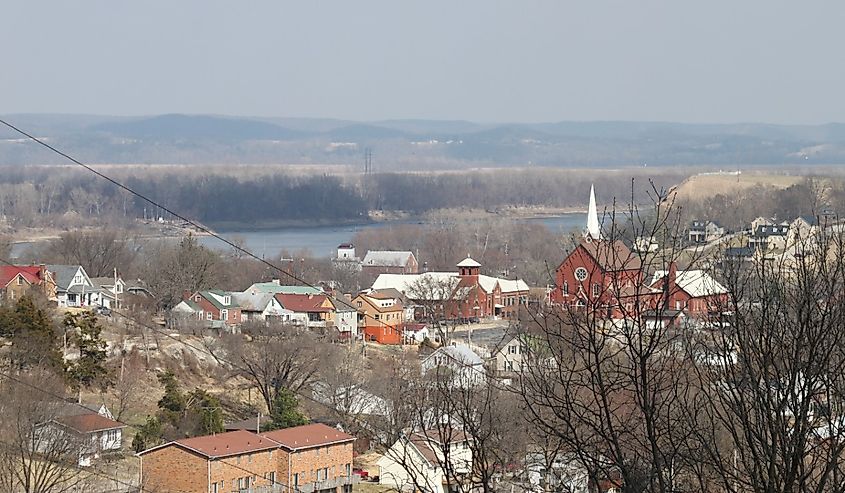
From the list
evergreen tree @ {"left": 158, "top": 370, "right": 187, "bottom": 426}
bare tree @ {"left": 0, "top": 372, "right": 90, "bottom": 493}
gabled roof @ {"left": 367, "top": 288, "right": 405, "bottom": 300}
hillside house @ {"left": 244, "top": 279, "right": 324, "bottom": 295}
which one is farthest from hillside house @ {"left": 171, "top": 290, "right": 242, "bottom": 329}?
bare tree @ {"left": 0, "top": 372, "right": 90, "bottom": 493}

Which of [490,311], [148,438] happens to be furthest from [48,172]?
[148,438]

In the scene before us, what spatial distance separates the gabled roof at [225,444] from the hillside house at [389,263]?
1198 inches

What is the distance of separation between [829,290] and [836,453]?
121 centimetres

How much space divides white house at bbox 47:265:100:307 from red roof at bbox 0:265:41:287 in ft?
2.59

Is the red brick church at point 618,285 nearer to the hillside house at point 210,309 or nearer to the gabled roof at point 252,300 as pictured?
the gabled roof at point 252,300

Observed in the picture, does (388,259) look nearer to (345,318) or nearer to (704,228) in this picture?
(704,228)

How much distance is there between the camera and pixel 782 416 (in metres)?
5.17

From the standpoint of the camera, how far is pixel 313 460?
61.1ft

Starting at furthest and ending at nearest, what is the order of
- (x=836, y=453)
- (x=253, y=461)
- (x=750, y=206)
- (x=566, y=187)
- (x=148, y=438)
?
(x=566, y=187), (x=750, y=206), (x=148, y=438), (x=253, y=461), (x=836, y=453)

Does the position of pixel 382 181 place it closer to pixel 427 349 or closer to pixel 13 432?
pixel 427 349

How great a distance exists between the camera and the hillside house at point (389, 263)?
163 ft

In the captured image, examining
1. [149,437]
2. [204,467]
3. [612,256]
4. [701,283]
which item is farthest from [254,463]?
[612,256]

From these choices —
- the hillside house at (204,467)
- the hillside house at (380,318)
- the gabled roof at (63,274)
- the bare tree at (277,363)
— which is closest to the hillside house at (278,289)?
the hillside house at (380,318)

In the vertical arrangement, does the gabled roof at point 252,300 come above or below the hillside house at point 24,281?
below
